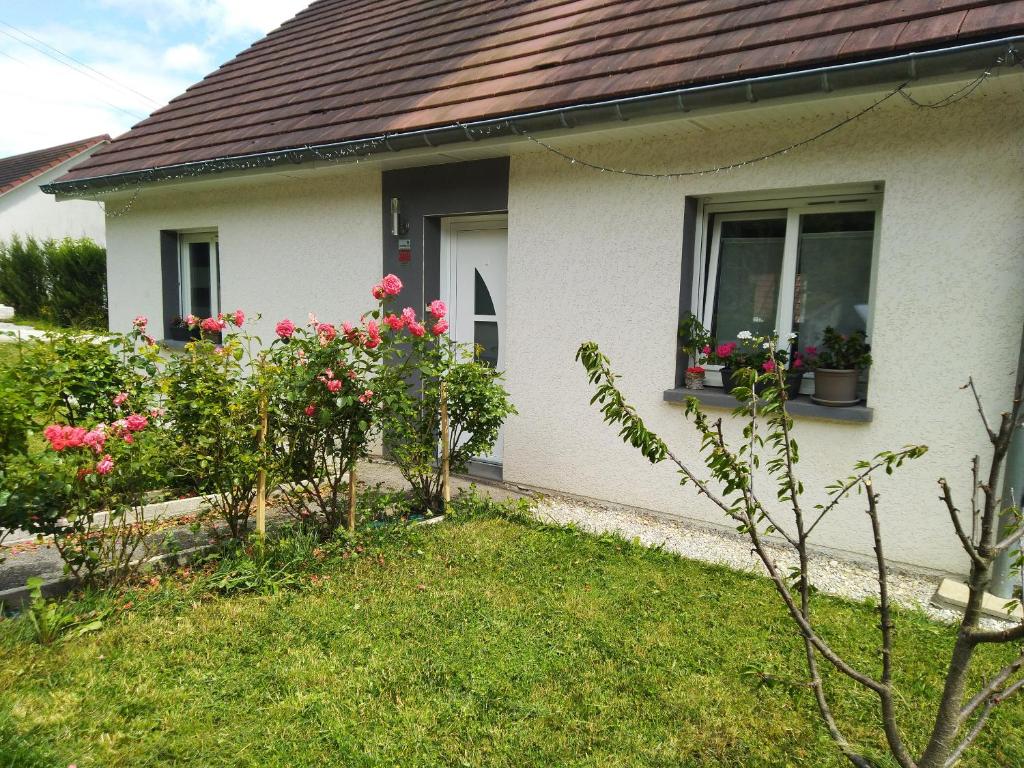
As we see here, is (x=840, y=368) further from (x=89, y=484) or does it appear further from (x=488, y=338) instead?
(x=89, y=484)

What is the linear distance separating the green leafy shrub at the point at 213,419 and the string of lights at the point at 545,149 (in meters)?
2.73

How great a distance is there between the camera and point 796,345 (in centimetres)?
507

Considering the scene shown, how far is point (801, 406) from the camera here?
15.3 ft

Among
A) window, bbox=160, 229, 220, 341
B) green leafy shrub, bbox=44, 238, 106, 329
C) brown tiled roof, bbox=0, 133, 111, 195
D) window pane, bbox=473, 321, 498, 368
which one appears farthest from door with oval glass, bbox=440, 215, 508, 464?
brown tiled roof, bbox=0, 133, 111, 195

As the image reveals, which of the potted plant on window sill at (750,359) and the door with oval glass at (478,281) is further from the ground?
the door with oval glass at (478,281)

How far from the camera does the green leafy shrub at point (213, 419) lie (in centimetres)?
402

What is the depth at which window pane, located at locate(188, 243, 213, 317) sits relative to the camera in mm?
9398

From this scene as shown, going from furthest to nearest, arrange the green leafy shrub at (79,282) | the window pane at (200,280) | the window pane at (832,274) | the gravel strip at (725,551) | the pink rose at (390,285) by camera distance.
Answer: the green leafy shrub at (79,282)
the window pane at (200,280)
the window pane at (832,274)
the pink rose at (390,285)
the gravel strip at (725,551)

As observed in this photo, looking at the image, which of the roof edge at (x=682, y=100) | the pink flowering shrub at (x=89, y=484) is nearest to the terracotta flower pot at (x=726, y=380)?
the roof edge at (x=682, y=100)

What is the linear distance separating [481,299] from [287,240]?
275 cm

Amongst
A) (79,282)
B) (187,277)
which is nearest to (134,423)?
(187,277)

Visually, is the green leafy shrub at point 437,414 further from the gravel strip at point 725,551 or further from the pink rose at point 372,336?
the gravel strip at point 725,551

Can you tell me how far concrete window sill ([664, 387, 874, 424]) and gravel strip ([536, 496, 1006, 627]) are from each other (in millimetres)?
997

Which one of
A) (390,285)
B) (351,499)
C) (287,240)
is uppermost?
(287,240)
